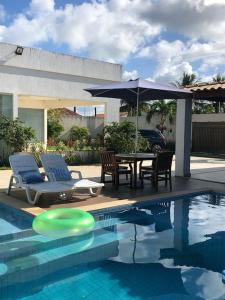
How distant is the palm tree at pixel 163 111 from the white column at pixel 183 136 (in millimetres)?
18316

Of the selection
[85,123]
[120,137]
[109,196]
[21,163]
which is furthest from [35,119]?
[109,196]

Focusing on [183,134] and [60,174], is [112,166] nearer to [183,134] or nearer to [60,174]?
[60,174]

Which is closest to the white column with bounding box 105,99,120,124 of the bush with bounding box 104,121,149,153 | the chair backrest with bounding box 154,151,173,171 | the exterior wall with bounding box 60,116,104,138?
the bush with bounding box 104,121,149,153

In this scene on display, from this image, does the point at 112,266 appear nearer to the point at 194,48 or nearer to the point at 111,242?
the point at 111,242

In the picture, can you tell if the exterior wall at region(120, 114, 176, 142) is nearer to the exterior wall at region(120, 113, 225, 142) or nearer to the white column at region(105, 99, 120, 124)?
the exterior wall at region(120, 113, 225, 142)

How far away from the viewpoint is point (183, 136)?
1337 centimetres

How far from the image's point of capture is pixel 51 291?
479 centimetres

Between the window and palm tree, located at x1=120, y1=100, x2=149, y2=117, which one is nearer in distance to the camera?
the window

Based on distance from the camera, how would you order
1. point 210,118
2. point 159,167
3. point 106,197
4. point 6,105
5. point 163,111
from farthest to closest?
point 163,111
point 210,118
point 6,105
point 159,167
point 106,197

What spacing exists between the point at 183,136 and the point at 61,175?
5455mm

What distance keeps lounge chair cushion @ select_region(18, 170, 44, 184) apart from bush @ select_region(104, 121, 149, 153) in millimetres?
8078

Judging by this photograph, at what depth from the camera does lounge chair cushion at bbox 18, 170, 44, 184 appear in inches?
356

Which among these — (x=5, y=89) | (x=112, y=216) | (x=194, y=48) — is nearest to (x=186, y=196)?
(x=112, y=216)

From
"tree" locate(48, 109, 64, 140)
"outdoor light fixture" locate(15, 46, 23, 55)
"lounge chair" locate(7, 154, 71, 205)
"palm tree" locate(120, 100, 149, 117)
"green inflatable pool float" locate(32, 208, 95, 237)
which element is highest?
"outdoor light fixture" locate(15, 46, 23, 55)
